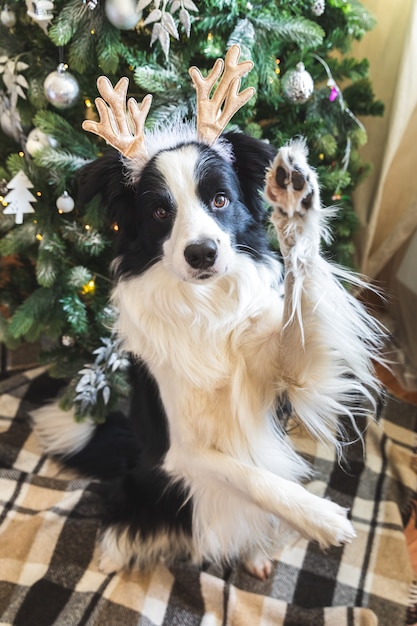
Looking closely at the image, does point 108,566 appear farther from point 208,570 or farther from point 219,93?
point 219,93

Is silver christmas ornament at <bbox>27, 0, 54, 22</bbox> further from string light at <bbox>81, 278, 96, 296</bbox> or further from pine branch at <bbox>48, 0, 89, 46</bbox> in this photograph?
string light at <bbox>81, 278, 96, 296</bbox>

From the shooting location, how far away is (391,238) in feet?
6.91

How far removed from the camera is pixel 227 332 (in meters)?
1.24

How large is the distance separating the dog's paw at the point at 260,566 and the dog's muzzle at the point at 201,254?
0.99m

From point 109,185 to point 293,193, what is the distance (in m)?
0.51

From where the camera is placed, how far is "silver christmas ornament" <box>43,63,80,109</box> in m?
1.29

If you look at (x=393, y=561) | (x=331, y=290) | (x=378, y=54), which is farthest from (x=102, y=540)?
(x=378, y=54)

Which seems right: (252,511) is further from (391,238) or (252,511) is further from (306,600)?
(391,238)

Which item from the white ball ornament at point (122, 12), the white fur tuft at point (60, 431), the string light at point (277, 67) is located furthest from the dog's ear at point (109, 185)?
the white fur tuft at point (60, 431)

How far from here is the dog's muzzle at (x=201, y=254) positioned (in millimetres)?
1051

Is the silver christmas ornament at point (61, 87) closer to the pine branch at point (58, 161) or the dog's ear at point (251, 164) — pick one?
the pine branch at point (58, 161)

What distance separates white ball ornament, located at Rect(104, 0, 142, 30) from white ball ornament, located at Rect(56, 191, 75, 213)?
449 millimetres

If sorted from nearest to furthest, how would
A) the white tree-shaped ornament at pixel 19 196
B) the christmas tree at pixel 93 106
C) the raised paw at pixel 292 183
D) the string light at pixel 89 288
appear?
the raised paw at pixel 292 183 → the christmas tree at pixel 93 106 → the white tree-shaped ornament at pixel 19 196 → the string light at pixel 89 288

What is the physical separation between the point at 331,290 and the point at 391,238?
3.90 feet
